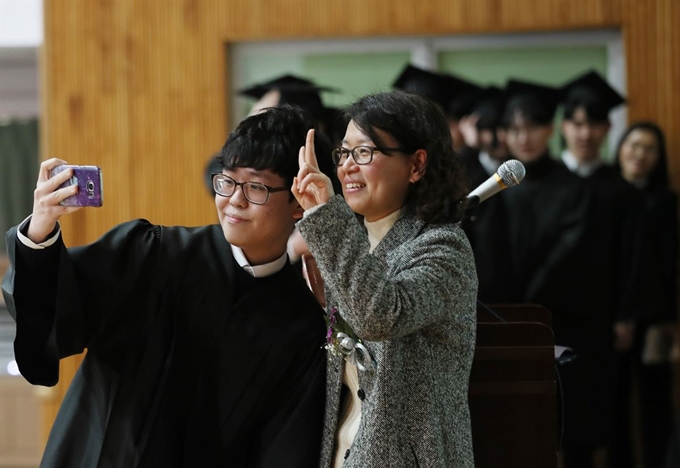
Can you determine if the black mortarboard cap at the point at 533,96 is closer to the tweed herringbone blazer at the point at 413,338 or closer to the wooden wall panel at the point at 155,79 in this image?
the wooden wall panel at the point at 155,79

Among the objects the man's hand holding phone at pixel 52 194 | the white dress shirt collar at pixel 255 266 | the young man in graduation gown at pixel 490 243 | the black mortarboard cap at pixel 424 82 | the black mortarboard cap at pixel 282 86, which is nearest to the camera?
the man's hand holding phone at pixel 52 194

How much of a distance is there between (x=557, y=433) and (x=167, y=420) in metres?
1.12

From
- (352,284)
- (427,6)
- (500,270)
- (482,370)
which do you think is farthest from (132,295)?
(427,6)

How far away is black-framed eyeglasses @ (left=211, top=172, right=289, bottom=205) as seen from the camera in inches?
113

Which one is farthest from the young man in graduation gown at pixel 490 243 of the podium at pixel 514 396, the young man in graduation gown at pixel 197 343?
the young man in graduation gown at pixel 197 343

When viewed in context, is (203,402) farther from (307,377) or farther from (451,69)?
(451,69)

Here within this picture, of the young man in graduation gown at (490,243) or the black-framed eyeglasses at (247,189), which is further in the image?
the young man in graduation gown at (490,243)

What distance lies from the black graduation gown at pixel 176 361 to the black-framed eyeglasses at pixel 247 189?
0.21m

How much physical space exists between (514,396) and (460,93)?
3623 mm

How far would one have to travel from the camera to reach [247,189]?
2879mm

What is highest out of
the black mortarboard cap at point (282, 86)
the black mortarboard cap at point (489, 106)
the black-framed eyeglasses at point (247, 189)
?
the black mortarboard cap at point (282, 86)

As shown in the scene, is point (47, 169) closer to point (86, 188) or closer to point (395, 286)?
point (86, 188)

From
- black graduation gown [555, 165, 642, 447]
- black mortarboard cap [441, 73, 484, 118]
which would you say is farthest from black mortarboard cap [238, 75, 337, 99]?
black graduation gown [555, 165, 642, 447]

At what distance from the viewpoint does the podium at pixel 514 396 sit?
2959mm
